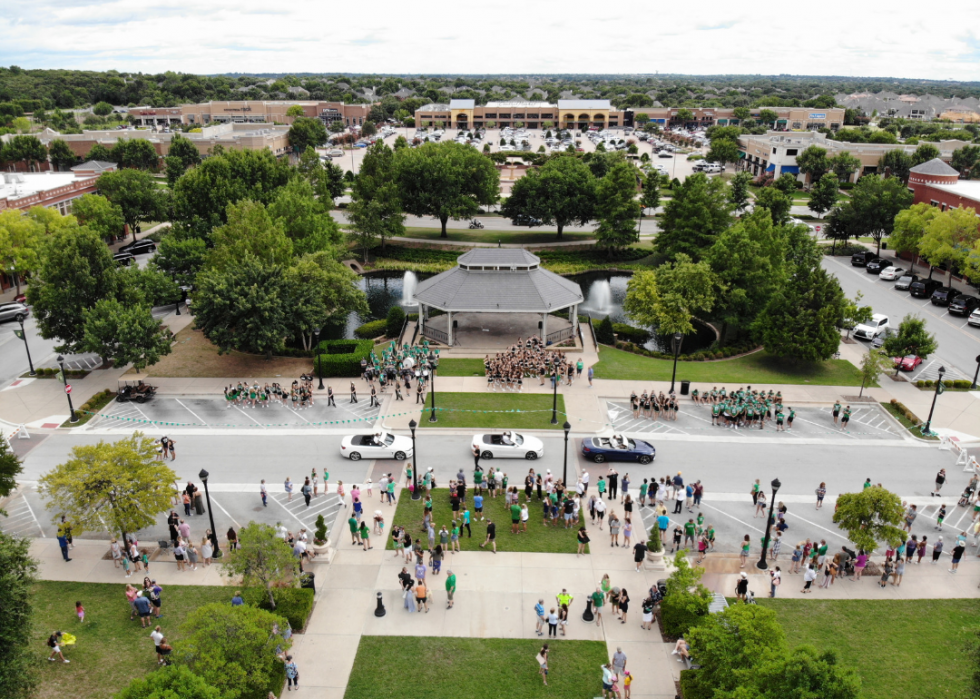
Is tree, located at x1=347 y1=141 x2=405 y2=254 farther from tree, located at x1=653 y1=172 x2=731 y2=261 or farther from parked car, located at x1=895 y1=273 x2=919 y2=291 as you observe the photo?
parked car, located at x1=895 y1=273 x2=919 y2=291

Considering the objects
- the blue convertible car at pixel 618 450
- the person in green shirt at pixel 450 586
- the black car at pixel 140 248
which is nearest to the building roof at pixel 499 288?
the blue convertible car at pixel 618 450

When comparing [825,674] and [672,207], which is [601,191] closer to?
[672,207]

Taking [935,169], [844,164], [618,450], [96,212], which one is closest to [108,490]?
[618,450]

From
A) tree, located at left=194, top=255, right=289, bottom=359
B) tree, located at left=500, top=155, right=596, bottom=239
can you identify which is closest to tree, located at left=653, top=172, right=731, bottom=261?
tree, located at left=500, top=155, right=596, bottom=239

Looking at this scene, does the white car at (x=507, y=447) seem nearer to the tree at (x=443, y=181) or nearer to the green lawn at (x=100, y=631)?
the green lawn at (x=100, y=631)

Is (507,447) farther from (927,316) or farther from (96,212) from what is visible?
(96,212)

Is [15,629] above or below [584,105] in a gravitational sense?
below
